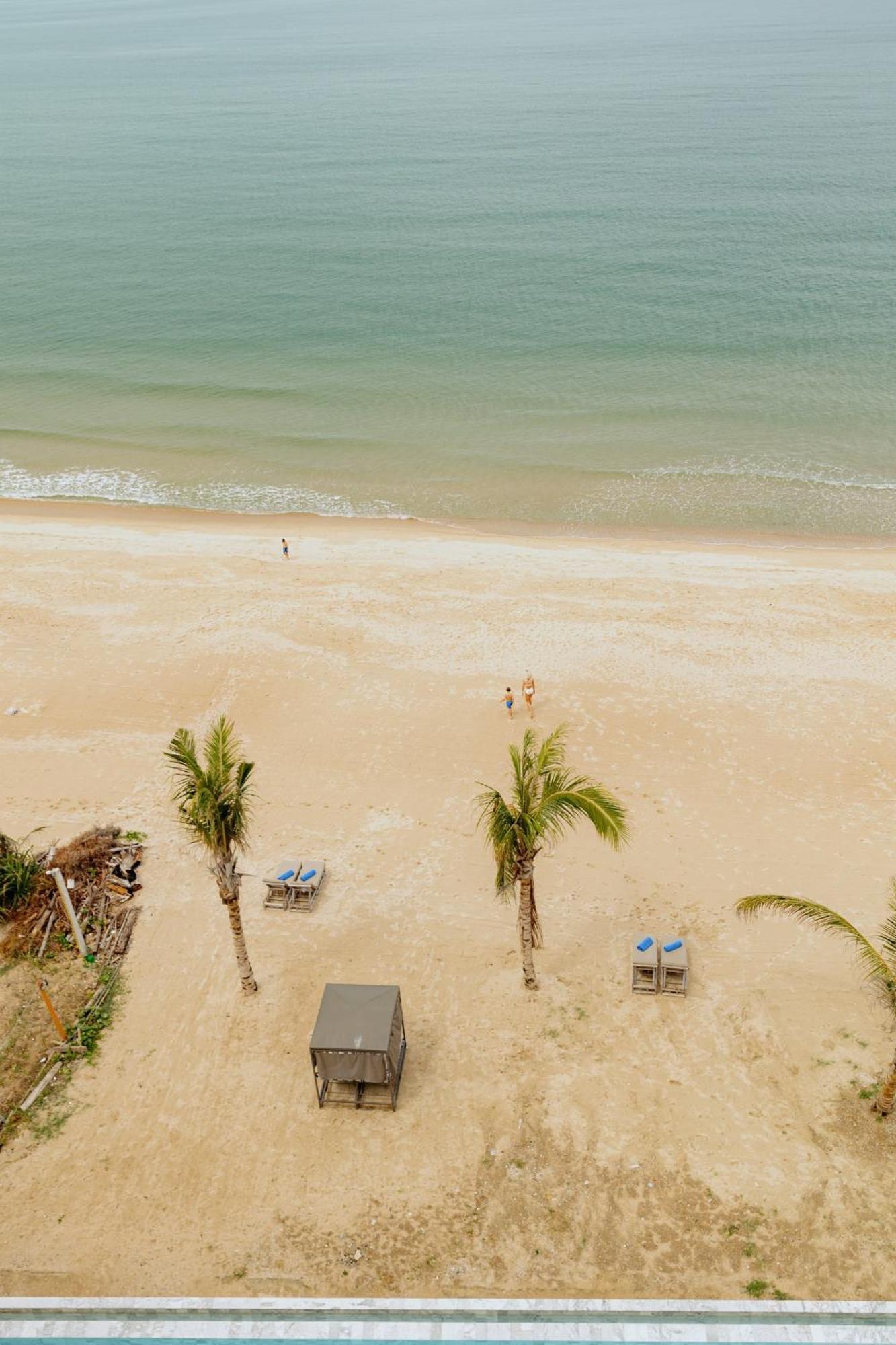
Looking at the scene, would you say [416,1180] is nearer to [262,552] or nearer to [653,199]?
[262,552]

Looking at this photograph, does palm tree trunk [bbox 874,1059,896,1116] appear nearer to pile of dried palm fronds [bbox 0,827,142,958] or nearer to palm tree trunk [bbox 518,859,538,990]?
palm tree trunk [bbox 518,859,538,990]

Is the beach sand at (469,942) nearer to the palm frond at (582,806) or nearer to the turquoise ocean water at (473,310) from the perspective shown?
the palm frond at (582,806)

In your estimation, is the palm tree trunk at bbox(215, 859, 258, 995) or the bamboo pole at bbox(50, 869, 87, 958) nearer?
the palm tree trunk at bbox(215, 859, 258, 995)

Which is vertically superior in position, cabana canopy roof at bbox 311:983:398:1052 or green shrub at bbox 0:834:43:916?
green shrub at bbox 0:834:43:916

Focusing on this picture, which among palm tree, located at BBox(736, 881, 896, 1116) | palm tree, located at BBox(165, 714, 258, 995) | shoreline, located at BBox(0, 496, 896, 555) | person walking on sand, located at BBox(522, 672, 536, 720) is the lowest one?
palm tree, located at BBox(736, 881, 896, 1116)

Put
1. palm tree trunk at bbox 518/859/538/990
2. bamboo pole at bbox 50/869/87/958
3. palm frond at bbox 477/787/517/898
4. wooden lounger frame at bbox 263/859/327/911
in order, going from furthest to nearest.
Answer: wooden lounger frame at bbox 263/859/327/911, bamboo pole at bbox 50/869/87/958, palm tree trunk at bbox 518/859/538/990, palm frond at bbox 477/787/517/898

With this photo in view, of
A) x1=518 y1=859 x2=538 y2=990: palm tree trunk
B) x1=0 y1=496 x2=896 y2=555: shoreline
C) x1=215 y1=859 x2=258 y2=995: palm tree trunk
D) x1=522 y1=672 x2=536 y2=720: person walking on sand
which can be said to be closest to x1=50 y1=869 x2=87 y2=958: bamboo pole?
x1=215 y1=859 x2=258 y2=995: palm tree trunk

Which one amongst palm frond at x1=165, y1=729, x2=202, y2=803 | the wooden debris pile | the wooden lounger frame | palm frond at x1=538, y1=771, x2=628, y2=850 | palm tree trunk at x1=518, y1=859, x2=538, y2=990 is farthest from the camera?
the wooden lounger frame

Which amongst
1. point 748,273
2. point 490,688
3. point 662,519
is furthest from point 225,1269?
point 748,273
